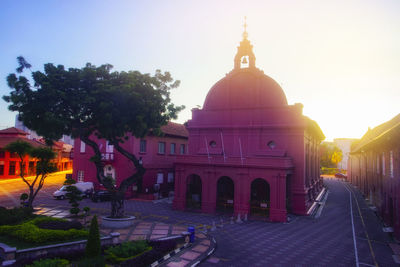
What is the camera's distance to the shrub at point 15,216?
18.3m

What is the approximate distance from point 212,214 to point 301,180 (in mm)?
9808

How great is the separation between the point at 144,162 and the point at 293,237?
22.4 metres

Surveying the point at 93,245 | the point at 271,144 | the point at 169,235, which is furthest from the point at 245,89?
the point at 93,245

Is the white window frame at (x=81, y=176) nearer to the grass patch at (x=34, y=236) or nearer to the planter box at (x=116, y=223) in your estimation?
the planter box at (x=116, y=223)

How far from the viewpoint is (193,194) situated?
102 ft

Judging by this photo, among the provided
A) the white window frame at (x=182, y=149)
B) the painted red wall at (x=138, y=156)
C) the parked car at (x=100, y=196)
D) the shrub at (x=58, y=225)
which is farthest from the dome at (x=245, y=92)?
the shrub at (x=58, y=225)

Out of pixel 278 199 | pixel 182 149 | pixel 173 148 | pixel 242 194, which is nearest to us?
pixel 278 199

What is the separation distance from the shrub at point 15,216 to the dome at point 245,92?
68.6 ft

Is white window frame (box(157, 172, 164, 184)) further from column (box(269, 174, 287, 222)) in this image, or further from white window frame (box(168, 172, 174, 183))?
column (box(269, 174, 287, 222))

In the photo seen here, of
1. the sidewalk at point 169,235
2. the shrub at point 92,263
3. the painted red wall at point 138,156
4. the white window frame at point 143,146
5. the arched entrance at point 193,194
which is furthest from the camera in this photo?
the white window frame at point 143,146

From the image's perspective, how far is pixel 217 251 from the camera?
1595cm

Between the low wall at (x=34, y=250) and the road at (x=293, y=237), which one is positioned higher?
the low wall at (x=34, y=250)

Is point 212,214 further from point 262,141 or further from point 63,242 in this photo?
point 63,242

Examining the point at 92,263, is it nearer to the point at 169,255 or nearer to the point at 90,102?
the point at 169,255
